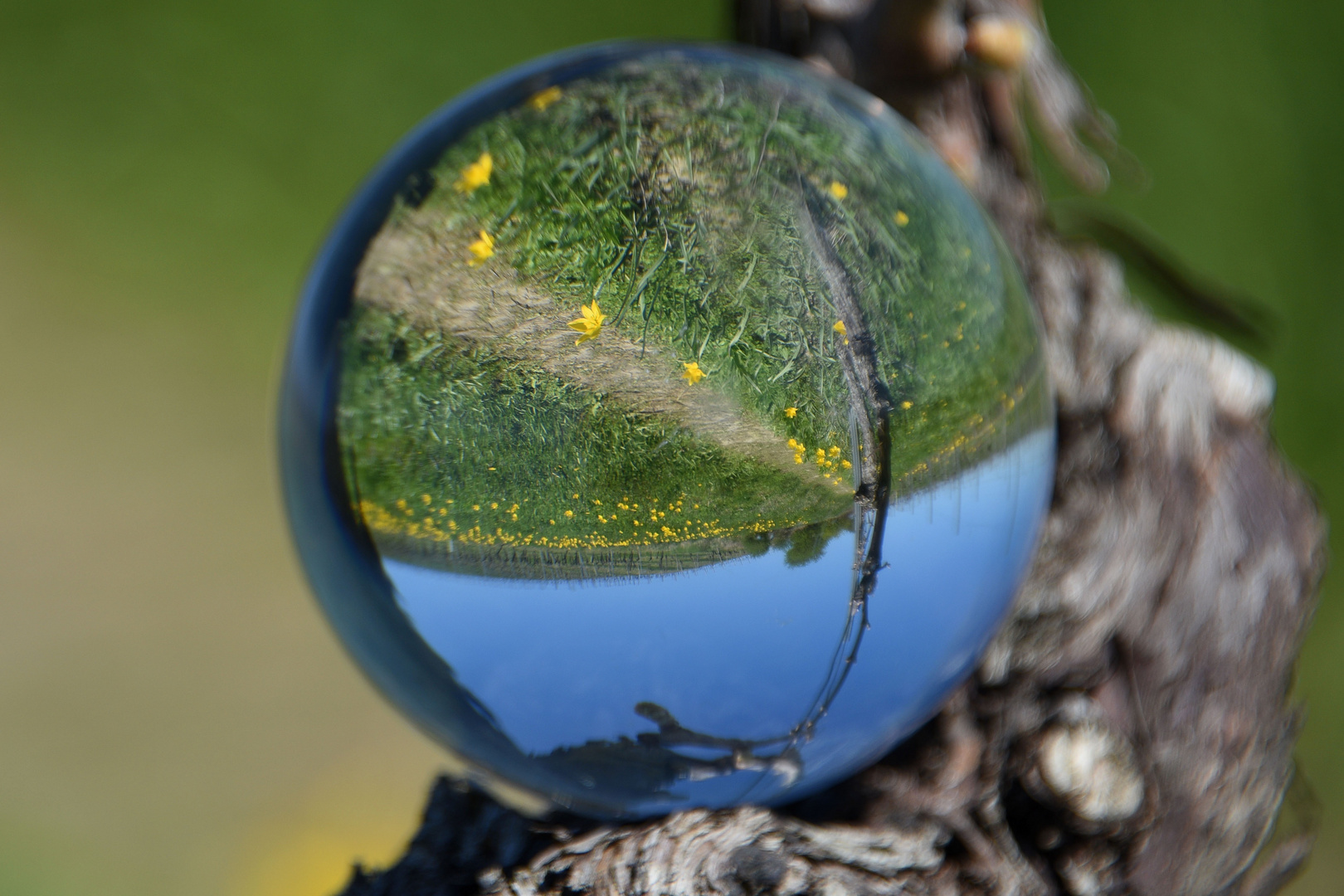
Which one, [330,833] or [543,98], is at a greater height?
[543,98]

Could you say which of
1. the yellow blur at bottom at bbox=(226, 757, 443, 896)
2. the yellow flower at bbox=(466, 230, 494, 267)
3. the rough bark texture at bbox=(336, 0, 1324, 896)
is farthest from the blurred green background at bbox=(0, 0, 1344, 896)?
Result: the yellow flower at bbox=(466, 230, 494, 267)

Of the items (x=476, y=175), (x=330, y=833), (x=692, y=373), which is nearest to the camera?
(x=692, y=373)

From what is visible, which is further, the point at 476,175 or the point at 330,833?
the point at 330,833

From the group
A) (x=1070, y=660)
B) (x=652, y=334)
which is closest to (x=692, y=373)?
(x=652, y=334)

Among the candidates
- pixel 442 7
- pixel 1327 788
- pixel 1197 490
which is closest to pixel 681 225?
pixel 1197 490

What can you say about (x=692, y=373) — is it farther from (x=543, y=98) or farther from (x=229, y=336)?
(x=229, y=336)

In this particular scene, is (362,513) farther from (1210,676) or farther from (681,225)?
(1210,676)

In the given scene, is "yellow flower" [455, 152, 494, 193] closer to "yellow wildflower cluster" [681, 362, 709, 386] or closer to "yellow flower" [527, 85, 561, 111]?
"yellow flower" [527, 85, 561, 111]
